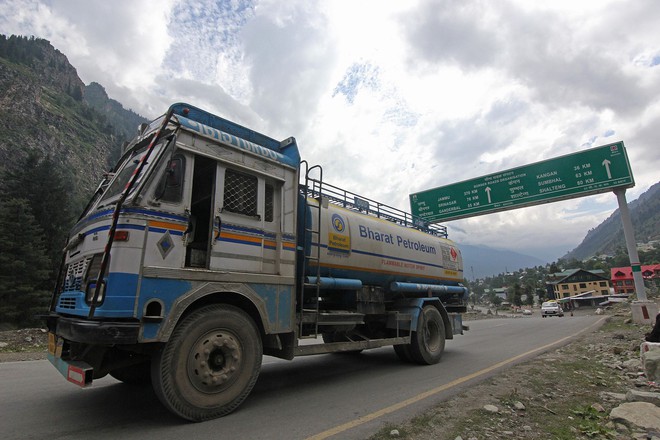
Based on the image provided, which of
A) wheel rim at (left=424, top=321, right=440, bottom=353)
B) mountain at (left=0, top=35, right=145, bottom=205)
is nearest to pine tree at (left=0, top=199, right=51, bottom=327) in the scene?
wheel rim at (left=424, top=321, right=440, bottom=353)

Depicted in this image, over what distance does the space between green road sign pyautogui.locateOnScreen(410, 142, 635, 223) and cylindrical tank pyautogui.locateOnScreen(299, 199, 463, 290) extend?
228 inches

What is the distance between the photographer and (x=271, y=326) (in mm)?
4770

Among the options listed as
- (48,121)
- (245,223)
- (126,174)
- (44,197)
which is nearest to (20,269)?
(44,197)

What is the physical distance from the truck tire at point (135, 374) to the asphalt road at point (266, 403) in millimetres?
142

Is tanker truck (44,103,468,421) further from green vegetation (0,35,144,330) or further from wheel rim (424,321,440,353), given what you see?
green vegetation (0,35,144,330)

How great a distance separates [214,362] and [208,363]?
10 centimetres

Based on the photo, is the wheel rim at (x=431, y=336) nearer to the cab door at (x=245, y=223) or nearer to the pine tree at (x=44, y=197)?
the cab door at (x=245, y=223)

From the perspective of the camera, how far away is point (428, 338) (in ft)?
26.8

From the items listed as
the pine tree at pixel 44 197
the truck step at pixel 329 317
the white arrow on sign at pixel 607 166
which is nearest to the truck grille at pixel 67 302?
the truck step at pixel 329 317

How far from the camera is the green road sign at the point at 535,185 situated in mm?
15297

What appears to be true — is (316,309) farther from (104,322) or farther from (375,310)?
(104,322)

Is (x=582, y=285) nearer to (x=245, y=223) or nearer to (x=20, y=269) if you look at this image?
(x=20, y=269)

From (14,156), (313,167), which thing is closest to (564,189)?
(313,167)

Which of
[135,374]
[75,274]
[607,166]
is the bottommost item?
[135,374]
